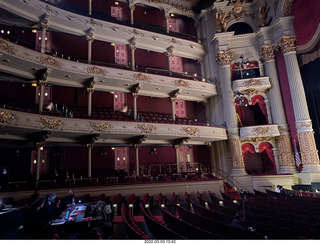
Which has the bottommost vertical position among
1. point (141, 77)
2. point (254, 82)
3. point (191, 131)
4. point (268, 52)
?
point (191, 131)

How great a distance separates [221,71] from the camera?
16.3m

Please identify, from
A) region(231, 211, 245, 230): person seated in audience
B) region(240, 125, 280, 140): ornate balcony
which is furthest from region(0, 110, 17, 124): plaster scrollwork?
region(240, 125, 280, 140): ornate balcony

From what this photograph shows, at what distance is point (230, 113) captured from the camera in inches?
606

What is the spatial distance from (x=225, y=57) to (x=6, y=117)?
45.1ft

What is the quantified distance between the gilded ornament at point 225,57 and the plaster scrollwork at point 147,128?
7267 millimetres

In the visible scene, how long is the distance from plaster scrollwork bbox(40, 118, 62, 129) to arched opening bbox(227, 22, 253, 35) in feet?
47.4

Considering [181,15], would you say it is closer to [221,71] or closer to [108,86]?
[221,71]

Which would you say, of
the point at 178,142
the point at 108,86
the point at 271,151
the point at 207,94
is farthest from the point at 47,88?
the point at 271,151

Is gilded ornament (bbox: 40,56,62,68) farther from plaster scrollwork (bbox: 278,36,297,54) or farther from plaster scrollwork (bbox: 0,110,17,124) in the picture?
plaster scrollwork (bbox: 278,36,297,54)

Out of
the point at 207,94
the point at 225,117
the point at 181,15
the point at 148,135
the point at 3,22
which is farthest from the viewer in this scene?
the point at 181,15

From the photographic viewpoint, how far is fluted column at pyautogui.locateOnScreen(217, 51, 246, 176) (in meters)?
14.7

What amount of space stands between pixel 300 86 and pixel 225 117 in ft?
15.9

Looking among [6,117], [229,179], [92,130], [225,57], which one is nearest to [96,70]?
[92,130]

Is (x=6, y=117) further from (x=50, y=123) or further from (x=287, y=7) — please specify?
(x=287, y=7)
